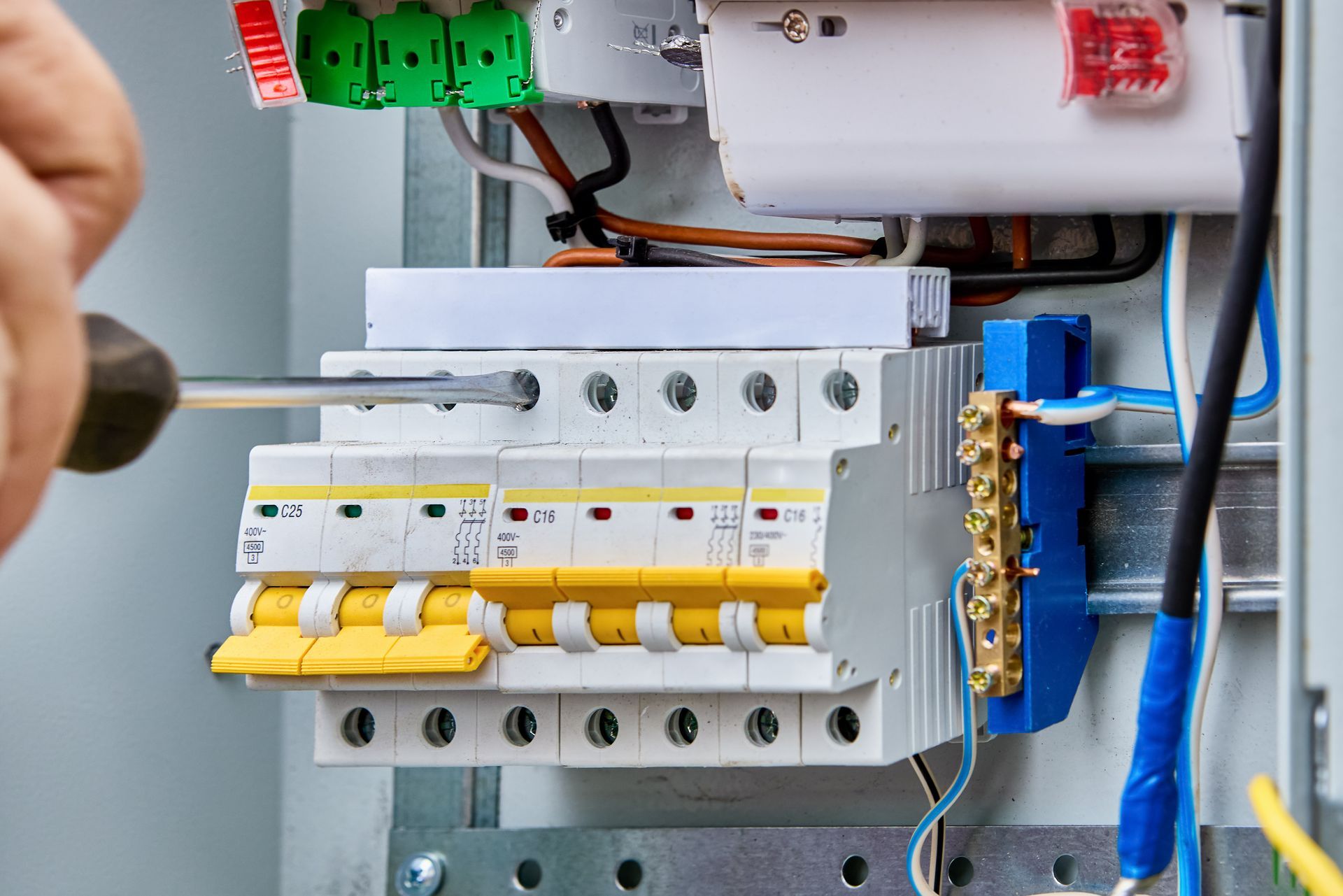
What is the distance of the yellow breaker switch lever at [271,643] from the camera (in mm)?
752

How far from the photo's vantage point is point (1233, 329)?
576mm

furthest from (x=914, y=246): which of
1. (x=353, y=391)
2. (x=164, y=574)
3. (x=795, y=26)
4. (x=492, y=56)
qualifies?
(x=164, y=574)

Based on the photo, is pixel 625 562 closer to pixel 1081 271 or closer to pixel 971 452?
pixel 971 452

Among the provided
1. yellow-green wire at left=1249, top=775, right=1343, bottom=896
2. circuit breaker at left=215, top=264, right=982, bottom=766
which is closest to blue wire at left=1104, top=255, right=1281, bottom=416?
circuit breaker at left=215, top=264, right=982, bottom=766

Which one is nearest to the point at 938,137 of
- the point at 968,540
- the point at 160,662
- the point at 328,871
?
the point at 968,540

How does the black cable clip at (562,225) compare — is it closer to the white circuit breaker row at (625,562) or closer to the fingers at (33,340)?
the white circuit breaker row at (625,562)

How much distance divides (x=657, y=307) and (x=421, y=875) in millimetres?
468

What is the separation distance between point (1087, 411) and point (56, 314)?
543 mm

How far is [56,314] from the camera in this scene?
40cm

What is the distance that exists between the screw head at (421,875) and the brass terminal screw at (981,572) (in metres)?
0.47

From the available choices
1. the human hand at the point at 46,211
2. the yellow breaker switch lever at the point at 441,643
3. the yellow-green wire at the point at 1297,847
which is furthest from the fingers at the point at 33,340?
the yellow-green wire at the point at 1297,847

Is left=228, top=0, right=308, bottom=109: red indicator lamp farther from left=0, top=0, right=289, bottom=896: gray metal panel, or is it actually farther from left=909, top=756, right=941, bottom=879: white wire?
left=909, top=756, right=941, bottom=879: white wire

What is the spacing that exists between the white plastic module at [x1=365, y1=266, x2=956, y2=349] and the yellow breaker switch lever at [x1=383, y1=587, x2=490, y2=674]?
0.53ft

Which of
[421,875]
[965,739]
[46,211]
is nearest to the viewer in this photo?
[46,211]
